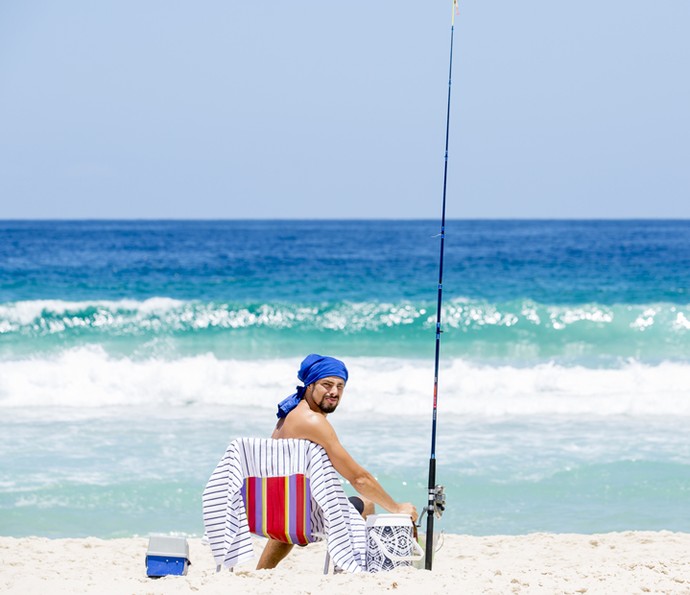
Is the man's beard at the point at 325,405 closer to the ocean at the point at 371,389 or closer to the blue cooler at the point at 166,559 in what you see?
the blue cooler at the point at 166,559

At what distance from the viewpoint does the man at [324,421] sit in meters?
3.72

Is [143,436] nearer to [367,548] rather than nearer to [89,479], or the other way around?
[89,479]

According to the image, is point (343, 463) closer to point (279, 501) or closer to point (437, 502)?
point (279, 501)

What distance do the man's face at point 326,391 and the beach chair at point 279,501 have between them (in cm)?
17

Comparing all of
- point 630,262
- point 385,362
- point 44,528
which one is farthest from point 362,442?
point 630,262

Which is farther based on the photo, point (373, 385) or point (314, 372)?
point (373, 385)

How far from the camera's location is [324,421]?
3766 millimetres

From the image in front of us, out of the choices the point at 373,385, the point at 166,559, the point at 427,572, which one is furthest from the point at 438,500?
the point at 373,385

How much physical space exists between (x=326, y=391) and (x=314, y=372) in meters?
0.08

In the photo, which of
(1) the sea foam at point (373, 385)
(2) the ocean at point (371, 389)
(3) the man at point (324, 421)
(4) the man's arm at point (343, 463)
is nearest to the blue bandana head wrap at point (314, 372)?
(3) the man at point (324, 421)

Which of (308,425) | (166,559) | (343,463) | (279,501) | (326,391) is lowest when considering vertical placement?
(166,559)

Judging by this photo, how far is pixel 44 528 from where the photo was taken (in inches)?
220

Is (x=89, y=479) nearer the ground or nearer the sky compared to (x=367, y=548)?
nearer the ground

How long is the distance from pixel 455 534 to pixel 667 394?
16.3 feet
